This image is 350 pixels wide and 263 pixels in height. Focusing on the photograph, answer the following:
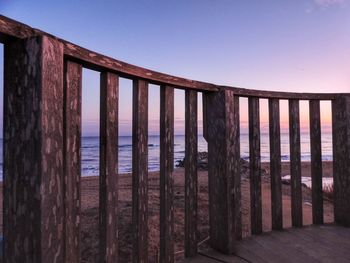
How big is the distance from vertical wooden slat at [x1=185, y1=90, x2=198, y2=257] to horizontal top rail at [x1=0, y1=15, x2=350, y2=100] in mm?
189

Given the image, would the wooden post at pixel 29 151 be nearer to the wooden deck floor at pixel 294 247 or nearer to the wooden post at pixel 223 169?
the wooden deck floor at pixel 294 247

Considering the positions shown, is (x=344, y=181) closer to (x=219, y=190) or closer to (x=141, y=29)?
(x=219, y=190)

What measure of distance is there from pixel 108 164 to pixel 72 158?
0.25 metres

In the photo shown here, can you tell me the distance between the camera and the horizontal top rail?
1226 millimetres

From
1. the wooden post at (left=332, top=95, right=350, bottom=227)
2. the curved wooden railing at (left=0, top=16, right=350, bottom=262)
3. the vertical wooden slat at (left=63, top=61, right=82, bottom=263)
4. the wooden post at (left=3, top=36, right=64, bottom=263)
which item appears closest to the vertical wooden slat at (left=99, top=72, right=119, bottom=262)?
the curved wooden railing at (left=0, top=16, right=350, bottom=262)

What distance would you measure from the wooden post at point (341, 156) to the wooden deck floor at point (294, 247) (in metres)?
0.23

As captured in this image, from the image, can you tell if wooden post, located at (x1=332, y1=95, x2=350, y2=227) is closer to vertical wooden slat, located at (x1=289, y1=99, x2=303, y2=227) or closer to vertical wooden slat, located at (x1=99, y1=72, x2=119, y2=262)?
vertical wooden slat, located at (x1=289, y1=99, x2=303, y2=227)

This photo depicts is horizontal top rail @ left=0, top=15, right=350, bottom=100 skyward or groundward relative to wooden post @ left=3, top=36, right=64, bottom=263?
skyward

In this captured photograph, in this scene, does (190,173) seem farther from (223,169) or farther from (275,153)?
(275,153)

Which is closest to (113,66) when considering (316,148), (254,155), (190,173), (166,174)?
(166,174)

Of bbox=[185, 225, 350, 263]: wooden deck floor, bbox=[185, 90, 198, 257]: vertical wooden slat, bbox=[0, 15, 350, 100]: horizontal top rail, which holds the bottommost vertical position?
bbox=[185, 225, 350, 263]: wooden deck floor

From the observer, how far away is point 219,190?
8.62ft

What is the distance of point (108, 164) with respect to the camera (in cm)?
174

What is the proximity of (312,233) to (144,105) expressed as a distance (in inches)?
83.4
